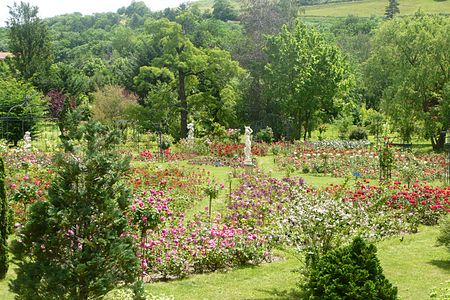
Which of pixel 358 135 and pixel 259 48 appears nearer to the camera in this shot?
pixel 358 135

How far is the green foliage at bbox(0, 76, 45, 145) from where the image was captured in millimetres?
30438

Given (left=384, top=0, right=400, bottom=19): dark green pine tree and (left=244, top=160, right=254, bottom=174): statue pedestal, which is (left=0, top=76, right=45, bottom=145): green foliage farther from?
(left=384, top=0, right=400, bottom=19): dark green pine tree

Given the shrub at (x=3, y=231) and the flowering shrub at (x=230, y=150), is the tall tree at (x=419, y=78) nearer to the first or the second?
the flowering shrub at (x=230, y=150)

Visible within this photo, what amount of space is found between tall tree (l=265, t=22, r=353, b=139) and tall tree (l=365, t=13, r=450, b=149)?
363 centimetres

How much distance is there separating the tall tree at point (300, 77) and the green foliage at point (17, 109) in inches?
589

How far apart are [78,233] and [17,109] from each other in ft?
98.7

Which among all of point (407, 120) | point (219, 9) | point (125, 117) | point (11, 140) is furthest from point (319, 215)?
point (219, 9)

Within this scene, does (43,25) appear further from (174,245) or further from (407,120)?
(174,245)

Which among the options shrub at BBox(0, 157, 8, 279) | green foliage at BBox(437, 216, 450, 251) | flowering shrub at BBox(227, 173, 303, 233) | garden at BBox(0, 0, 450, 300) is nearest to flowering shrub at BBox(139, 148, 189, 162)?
garden at BBox(0, 0, 450, 300)

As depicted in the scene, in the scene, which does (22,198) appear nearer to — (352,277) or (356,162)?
(352,277)

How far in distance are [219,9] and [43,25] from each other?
231ft

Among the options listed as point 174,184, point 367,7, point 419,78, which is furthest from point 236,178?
point 367,7

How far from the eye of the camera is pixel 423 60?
30.4 metres

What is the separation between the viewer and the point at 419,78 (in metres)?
30.1
